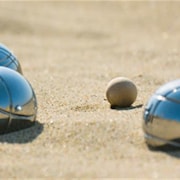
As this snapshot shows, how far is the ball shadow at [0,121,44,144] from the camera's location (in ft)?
22.4

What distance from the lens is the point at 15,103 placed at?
6875 mm

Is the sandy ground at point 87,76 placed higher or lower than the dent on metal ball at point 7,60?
lower

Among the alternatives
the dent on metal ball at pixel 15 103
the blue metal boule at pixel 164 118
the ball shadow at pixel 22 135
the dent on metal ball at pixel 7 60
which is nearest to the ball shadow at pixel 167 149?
the blue metal boule at pixel 164 118

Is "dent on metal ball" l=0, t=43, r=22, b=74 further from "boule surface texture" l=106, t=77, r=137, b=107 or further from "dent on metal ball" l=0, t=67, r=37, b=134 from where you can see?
"dent on metal ball" l=0, t=67, r=37, b=134

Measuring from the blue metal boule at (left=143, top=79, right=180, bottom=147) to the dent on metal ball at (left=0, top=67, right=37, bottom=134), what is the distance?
133cm

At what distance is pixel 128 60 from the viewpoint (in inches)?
573

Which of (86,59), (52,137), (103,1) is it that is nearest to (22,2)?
(103,1)

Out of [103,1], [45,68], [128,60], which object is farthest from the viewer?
[103,1]

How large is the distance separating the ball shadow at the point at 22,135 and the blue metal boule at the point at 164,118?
1.22 metres

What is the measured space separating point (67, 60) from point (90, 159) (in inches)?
350

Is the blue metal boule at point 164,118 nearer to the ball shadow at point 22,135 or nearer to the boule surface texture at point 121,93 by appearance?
the ball shadow at point 22,135

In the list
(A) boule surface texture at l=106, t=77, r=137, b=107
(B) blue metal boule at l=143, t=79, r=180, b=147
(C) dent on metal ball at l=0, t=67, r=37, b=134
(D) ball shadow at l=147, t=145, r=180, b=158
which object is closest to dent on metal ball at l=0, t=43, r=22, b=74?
(A) boule surface texture at l=106, t=77, r=137, b=107

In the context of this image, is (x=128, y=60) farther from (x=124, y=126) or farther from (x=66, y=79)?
(x=124, y=126)

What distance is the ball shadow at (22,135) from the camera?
22.4 ft
